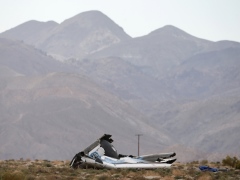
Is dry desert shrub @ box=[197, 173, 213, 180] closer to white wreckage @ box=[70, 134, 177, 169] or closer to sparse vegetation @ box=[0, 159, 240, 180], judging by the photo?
sparse vegetation @ box=[0, 159, 240, 180]

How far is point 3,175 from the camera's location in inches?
843

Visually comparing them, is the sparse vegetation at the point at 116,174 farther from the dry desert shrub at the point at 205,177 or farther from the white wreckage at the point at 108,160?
the white wreckage at the point at 108,160

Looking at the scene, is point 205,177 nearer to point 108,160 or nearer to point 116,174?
point 116,174

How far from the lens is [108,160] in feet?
94.2

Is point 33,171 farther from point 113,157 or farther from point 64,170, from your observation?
point 113,157

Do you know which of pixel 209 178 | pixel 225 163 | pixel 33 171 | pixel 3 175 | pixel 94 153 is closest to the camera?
pixel 3 175

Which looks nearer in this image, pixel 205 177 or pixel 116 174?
pixel 205 177

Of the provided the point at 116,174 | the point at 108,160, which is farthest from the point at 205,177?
the point at 108,160

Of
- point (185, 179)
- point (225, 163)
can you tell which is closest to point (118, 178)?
point (185, 179)

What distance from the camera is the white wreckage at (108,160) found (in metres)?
28.2

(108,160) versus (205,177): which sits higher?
(108,160)

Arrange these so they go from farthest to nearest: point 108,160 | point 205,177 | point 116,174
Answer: point 108,160 < point 116,174 < point 205,177

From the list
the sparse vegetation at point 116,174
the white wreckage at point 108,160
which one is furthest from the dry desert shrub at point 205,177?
the white wreckage at point 108,160

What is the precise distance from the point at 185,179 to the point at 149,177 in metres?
1.30
